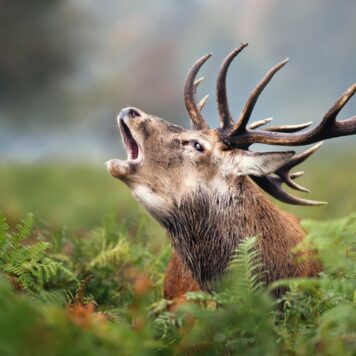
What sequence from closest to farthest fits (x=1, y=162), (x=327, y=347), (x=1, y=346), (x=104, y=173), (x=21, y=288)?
1. (x=1, y=346)
2. (x=327, y=347)
3. (x=21, y=288)
4. (x=104, y=173)
5. (x=1, y=162)

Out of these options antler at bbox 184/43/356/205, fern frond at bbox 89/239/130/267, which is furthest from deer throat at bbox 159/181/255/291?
fern frond at bbox 89/239/130/267

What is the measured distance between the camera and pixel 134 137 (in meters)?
4.50

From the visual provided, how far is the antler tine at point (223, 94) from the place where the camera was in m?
4.66

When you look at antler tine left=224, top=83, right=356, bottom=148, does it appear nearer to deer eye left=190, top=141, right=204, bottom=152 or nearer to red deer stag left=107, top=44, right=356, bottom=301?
red deer stag left=107, top=44, right=356, bottom=301

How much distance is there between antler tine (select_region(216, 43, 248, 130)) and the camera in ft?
15.3

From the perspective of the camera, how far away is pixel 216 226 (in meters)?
4.26

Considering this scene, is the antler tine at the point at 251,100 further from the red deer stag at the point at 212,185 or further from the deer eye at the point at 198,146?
the deer eye at the point at 198,146

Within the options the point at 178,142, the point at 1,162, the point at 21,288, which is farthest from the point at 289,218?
the point at 1,162

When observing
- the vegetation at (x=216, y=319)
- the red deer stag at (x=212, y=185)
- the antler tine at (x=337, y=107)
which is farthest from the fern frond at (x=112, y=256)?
the antler tine at (x=337, y=107)

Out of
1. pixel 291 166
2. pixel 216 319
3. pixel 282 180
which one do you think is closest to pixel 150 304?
pixel 282 180

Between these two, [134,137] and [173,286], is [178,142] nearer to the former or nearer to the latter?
[134,137]

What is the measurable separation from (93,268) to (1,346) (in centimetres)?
318

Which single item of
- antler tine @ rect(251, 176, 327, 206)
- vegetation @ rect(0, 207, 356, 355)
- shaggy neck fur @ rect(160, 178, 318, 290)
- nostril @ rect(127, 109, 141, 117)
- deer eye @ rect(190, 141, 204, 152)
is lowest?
vegetation @ rect(0, 207, 356, 355)

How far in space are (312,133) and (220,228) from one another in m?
0.87
